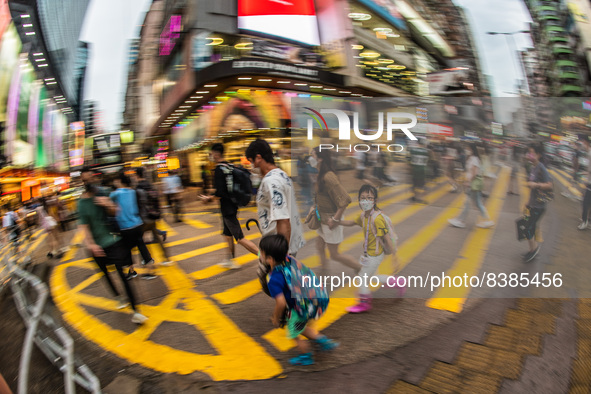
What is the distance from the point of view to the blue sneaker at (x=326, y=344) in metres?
2.93

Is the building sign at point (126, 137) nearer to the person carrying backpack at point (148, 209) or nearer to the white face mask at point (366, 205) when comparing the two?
the person carrying backpack at point (148, 209)

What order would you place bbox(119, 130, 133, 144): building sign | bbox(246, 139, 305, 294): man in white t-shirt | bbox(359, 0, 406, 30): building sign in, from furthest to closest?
bbox(119, 130, 133, 144): building sign, bbox(359, 0, 406, 30): building sign, bbox(246, 139, 305, 294): man in white t-shirt

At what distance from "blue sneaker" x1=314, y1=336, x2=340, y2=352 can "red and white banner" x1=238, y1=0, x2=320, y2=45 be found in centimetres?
1573


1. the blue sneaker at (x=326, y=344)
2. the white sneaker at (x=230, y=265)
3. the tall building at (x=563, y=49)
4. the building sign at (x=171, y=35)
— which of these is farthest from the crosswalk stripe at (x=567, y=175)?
the building sign at (x=171, y=35)

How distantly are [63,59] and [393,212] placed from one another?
72260 mm

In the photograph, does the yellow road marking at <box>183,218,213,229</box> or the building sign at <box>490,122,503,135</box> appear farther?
the yellow road marking at <box>183,218,213,229</box>

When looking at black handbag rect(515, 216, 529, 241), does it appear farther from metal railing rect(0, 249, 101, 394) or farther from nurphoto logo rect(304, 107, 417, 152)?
metal railing rect(0, 249, 101, 394)

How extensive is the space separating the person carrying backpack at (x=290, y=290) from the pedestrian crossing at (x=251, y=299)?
0.47 meters

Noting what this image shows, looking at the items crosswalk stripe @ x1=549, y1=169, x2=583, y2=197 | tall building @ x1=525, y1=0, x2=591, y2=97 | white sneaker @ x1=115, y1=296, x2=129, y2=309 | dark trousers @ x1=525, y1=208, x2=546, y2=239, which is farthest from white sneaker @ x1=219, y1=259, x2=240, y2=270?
tall building @ x1=525, y1=0, x2=591, y2=97

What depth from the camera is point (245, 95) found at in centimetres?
1716

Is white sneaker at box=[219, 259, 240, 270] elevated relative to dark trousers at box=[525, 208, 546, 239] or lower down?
lower down

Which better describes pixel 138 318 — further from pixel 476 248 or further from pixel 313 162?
pixel 476 248

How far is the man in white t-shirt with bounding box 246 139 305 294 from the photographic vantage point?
2875mm

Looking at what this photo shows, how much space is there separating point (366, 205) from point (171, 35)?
81.1ft
